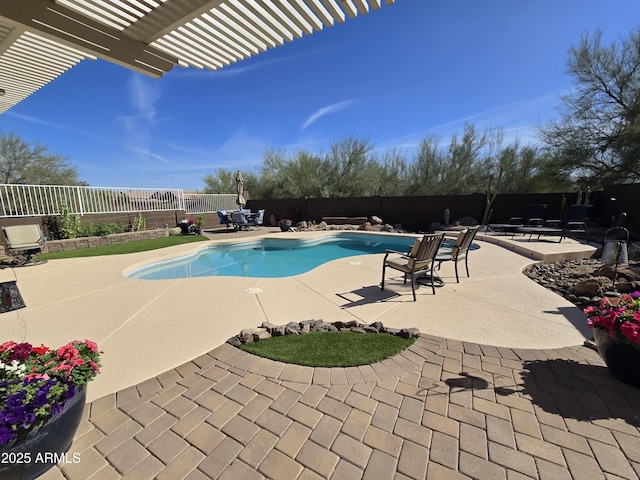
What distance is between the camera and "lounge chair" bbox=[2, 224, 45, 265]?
247 inches

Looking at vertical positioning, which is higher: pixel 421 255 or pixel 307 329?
pixel 421 255

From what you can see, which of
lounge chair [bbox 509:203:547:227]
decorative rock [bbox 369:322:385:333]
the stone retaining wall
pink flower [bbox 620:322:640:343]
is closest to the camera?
pink flower [bbox 620:322:640:343]

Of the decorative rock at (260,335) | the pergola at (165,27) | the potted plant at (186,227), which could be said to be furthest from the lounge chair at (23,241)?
the decorative rock at (260,335)

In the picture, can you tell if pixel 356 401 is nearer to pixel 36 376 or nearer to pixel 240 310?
pixel 36 376

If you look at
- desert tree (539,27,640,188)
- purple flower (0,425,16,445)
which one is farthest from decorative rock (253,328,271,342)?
desert tree (539,27,640,188)

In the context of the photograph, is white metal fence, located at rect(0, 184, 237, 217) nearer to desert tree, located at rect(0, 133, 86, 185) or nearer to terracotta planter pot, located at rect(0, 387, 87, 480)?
desert tree, located at rect(0, 133, 86, 185)

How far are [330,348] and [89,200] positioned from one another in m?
11.9

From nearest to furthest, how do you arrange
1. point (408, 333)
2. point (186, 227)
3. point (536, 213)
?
point (408, 333)
point (536, 213)
point (186, 227)

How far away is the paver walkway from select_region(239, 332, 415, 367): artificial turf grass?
4.1 inches

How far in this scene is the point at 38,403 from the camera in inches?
43.9

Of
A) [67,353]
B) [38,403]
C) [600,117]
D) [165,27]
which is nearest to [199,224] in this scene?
[165,27]

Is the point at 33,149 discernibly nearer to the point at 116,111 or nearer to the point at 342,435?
the point at 116,111

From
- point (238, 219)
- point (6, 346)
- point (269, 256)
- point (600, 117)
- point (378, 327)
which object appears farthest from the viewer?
point (238, 219)

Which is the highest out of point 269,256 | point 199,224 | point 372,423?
point 199,224
